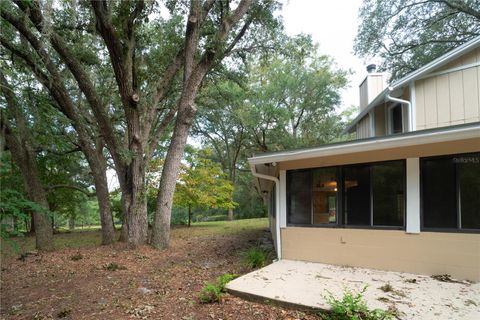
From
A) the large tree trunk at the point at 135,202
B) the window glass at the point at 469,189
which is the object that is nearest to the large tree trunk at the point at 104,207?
the large tree trunk at the point at 135,202

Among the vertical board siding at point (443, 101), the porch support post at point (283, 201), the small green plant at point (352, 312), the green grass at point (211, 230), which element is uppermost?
the vertical board siding at point (443, 101)

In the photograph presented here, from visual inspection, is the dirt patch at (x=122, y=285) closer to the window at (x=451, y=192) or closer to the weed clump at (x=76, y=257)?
the weed clump at (x=76, y=257)

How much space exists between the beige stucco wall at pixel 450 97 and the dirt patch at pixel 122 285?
5.20 metres

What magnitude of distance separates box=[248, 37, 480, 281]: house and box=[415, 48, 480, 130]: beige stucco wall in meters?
0.02

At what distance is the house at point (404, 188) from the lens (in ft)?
15.7

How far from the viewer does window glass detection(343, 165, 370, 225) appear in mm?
5625

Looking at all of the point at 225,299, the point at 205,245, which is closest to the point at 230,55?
the point at 205,245

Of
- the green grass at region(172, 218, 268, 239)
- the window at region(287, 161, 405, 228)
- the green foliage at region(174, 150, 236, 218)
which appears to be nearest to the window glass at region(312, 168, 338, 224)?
the window at region(287, 161, 405, 228)

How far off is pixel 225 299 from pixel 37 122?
6.73 m

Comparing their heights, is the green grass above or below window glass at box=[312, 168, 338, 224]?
below

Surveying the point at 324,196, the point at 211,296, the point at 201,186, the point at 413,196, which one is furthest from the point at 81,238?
the point at 413,196

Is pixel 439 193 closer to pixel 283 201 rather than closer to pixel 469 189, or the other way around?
pixel 469 189

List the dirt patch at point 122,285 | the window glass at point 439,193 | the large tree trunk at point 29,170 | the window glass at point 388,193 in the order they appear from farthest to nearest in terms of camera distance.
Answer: the large tree trunk at point 29,170, the window glass at point 388,193, the window glass at point 439,193, the dirt patch at point 122,285

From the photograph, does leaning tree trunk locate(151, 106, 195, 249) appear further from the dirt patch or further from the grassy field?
the grassy field
